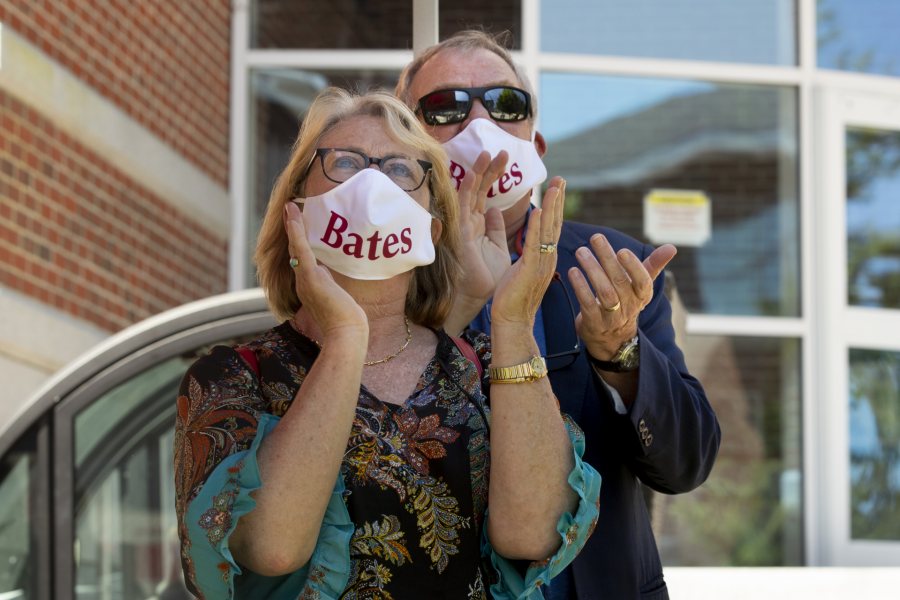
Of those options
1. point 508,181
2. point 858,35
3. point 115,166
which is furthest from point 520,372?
point 858,35

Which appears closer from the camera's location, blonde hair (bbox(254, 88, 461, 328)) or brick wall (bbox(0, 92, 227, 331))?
blonde hair (bbox(254, 88, 461, 328))

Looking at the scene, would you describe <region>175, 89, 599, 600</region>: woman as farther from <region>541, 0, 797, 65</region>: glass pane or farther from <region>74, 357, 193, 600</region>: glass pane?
<region>541, 0, 797, 65</region>: glass pane

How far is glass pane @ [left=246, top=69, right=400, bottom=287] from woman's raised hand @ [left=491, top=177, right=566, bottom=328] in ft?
22.0

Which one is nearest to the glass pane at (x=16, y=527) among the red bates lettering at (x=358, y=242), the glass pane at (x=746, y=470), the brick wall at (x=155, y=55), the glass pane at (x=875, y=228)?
the brick wall at (x=155, y=55)

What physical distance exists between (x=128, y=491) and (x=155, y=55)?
9.47 ft

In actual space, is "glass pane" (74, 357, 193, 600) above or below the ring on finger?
below

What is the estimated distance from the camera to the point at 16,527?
558cm

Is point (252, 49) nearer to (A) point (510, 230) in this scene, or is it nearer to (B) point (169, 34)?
(B) point (169, 34)

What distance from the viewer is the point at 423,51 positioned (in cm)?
316

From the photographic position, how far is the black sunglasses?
9.74 ft

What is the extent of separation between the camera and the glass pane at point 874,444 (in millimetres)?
8414

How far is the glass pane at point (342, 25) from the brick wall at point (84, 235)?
1373 mm

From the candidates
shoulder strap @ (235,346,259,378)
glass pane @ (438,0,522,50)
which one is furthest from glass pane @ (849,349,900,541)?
shoulder strap @ (235,346,259,378)

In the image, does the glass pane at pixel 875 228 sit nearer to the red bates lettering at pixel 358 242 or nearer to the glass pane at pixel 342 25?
the glass pane at pixel 342 25
